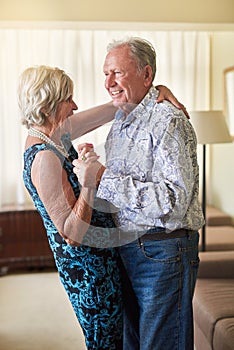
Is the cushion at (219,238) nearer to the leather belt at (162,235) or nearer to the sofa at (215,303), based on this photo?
the sofa at (215,303)

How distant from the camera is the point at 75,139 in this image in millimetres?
2076

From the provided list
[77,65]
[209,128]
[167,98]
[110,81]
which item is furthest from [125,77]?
[77,65]

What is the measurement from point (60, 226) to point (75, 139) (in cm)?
54

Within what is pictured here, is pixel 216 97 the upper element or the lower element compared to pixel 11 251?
upper

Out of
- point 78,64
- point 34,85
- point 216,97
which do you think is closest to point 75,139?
point 34,85

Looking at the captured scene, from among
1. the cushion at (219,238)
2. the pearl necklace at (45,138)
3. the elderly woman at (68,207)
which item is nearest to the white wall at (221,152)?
the cushion at (219,238)

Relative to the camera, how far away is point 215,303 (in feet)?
8.55

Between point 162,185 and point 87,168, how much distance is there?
0.24 meters

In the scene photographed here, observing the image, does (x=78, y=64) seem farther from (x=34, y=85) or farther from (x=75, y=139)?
(x=34, y=85)

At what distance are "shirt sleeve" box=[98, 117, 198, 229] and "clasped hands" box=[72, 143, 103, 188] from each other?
0.03m

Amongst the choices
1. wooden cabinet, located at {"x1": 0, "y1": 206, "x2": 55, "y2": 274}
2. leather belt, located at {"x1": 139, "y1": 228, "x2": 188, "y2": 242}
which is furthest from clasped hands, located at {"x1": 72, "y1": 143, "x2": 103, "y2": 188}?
wooden cabinet, located at {"x1": 0, "y1": 206, "x2": 55, "y2": 274}

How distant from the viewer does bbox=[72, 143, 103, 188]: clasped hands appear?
160 centimetres

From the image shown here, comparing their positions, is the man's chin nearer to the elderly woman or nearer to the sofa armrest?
the elderly woman

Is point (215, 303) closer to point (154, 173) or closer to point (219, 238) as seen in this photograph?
point (154, 173)
